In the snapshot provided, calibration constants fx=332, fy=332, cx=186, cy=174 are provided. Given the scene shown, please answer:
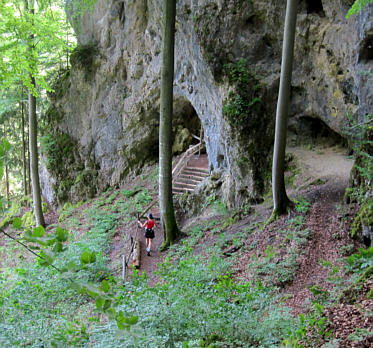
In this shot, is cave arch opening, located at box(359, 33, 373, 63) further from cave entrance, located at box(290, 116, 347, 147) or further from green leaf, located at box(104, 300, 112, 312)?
green leaf, located at box(104, 300, 112, 312)

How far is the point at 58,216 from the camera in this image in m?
19.5

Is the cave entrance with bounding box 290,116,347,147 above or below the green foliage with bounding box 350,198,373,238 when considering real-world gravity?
above

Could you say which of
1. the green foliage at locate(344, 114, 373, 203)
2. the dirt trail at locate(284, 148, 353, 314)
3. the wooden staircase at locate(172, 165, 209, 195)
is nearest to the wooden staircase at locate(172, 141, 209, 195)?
the wooden staircase at locate(172, 165, 209, 195)

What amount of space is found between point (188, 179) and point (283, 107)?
8.65 m

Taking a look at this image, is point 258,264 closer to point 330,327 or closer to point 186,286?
point 186,286

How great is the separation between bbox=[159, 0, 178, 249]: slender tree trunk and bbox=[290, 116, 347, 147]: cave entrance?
17.7 feet

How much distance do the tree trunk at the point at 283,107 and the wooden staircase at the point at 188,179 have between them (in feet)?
22.0

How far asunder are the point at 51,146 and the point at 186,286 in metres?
18.2

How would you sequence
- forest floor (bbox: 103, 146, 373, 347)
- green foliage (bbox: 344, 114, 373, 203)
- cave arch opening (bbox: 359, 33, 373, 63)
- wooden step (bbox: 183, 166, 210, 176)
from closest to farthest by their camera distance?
forest floor (bbox: 103, 146, 373, 347)
green foliage (bbox: 344, 114, 373, 203)
cave arch opening (bbox: 359, 33, 373, 63)
wooden step (bbox: 183, 166, 210, 176)

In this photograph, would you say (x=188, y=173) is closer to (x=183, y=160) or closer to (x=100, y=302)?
(x=183, y=160)

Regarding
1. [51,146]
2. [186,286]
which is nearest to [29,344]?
[186,286]

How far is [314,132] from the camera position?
13.1 m

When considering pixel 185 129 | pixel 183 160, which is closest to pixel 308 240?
pixel 183 160

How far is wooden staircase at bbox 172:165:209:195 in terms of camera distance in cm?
1638
